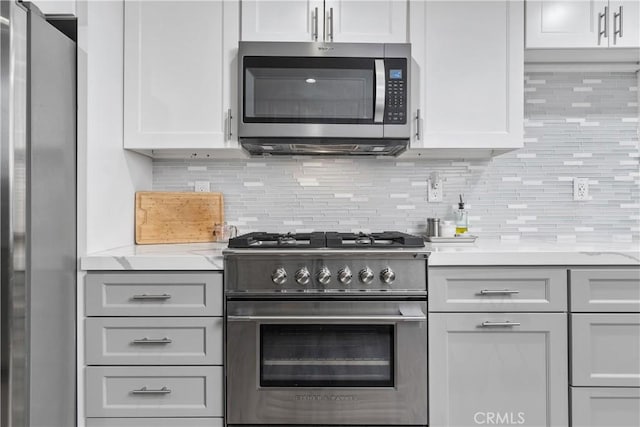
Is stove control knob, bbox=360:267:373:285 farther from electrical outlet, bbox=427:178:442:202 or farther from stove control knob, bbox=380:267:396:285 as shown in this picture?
electrical outlet, bbox=427:178:442:202

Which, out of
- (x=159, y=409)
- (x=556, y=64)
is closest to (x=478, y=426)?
(x=159, y=409)

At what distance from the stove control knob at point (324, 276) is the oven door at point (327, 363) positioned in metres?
0.08

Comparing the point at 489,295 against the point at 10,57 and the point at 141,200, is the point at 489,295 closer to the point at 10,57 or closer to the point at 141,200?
the point at 141,200

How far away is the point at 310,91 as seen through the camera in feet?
6.74

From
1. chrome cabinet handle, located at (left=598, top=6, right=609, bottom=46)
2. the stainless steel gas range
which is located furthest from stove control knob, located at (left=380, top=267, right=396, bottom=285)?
chrome cabinet handle, located at (left=598, top=6, right=609, bottom=46)

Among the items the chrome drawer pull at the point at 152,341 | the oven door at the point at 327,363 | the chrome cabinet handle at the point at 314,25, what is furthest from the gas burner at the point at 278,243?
the chrome cabinet handle at the point at 314,25

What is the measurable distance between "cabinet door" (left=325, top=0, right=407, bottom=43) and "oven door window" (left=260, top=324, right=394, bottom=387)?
4.11 feet

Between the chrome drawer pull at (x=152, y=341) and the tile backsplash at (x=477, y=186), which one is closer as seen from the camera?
the chrome drawer pull at (x=152, y=341)

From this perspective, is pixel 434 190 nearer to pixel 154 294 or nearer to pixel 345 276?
pixel 345 276

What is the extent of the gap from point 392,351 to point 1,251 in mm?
1365

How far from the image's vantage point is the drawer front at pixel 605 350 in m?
1.81

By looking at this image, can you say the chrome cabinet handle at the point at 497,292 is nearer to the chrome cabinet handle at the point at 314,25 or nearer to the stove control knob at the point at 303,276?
the stove control knob at the point at 303,276

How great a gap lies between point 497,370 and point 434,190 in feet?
3.16

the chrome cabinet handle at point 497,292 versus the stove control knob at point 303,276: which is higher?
the stove control knob at point 303,276
